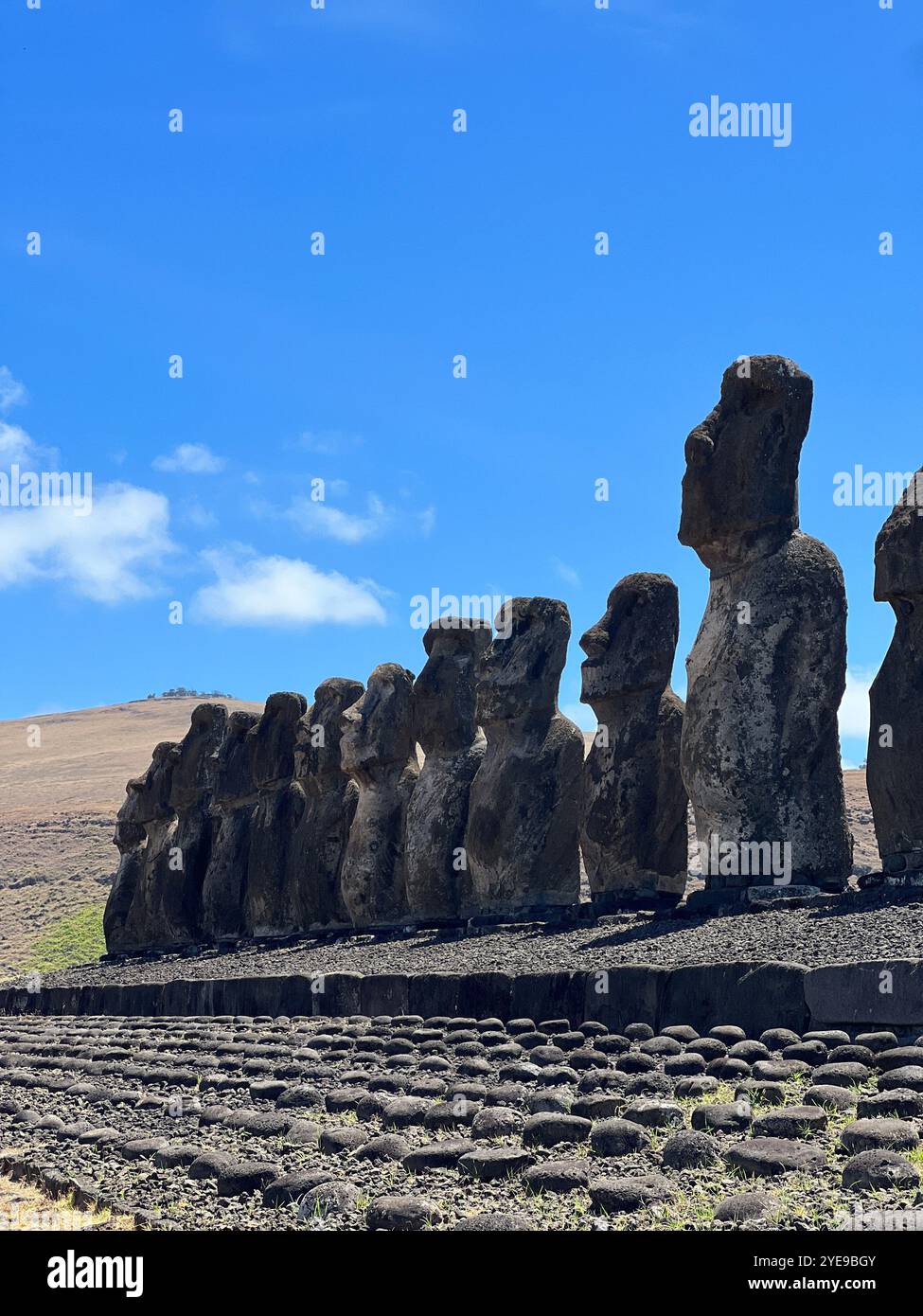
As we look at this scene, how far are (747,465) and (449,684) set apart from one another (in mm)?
5351

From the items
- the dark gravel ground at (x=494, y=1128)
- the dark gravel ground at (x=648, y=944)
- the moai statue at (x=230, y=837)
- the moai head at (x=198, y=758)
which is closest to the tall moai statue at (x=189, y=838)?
the moai head at (x=198, y=758)

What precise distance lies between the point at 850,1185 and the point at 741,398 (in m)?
8.09

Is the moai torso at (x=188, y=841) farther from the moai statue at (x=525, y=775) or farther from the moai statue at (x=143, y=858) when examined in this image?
A: the moai statue at (x=525, y=775)

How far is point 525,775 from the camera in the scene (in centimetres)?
1411

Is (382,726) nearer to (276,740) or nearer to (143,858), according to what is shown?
(276,740)

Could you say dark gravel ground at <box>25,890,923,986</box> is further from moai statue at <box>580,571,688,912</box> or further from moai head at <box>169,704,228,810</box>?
moai head at <box>169,704,228,810</box>

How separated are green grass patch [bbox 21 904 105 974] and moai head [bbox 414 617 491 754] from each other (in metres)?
17.1

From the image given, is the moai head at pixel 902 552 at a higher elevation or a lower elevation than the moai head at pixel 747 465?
lower

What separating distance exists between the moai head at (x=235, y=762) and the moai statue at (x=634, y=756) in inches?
324

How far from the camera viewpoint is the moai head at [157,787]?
22953mm

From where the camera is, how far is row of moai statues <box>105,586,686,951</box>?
12750 mm

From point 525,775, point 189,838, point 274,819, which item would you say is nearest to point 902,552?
point 525,775
